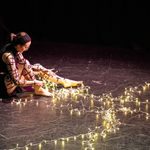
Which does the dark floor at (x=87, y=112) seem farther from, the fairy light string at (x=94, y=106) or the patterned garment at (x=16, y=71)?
the patterned garment at (x=16, y=71)

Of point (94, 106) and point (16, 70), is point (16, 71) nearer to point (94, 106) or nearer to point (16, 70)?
point (16, 70)

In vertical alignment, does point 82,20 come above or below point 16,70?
above

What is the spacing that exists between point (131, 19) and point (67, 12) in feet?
4.91

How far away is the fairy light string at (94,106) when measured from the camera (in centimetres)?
491

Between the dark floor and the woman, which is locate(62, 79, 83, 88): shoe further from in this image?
the woman

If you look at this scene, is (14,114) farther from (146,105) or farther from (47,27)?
(47,27)

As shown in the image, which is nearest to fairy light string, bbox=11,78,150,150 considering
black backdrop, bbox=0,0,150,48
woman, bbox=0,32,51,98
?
woman, bbox=0,32,51,98

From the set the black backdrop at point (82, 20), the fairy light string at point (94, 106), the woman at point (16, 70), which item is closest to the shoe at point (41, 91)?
the woman at point (16, 70)

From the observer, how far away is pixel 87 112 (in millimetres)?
5785

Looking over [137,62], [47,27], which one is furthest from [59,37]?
[137,62]

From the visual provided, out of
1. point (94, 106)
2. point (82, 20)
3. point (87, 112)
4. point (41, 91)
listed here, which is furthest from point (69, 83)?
point (82, 20)

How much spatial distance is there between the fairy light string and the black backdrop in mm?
3152

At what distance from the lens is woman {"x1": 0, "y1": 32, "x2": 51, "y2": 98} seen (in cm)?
610

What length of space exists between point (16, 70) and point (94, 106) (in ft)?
3.76
